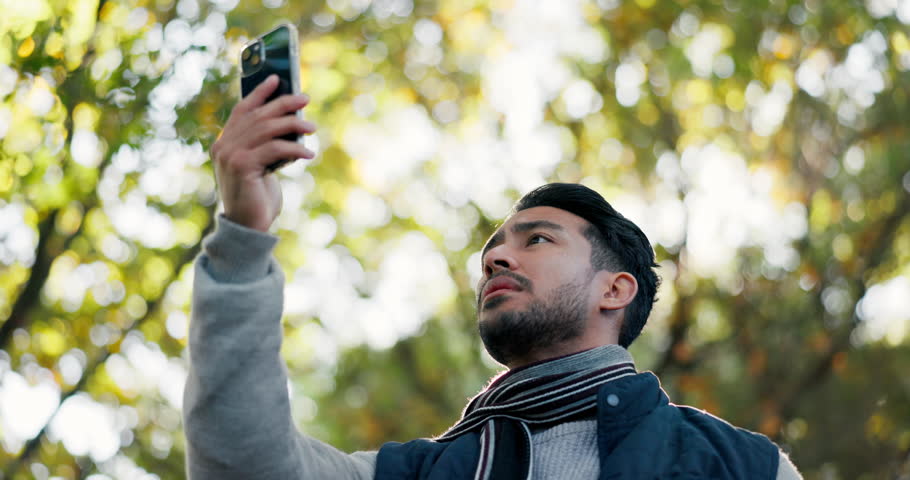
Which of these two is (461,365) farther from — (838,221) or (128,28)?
(128,28)

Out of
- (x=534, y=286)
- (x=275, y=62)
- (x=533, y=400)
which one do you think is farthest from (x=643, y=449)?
(x=275, y=62)

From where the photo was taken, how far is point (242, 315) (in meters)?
2.17

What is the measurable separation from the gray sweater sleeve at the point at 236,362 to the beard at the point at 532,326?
0.95 metres

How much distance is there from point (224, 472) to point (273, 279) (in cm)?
43

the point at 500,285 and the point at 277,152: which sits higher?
the point at 277,152

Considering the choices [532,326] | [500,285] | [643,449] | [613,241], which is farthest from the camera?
[613,241]

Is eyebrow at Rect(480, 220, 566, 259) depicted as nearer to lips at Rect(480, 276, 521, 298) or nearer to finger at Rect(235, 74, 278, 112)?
lips at Rect(480, 276, 521, 298)

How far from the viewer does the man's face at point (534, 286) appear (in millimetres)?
3080

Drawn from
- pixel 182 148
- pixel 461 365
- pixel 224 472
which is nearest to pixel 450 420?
pixel 461 365

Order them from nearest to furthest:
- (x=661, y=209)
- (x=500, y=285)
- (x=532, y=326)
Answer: (x=532, y=326) < (x=500, y=285) < (x=661, y=209)

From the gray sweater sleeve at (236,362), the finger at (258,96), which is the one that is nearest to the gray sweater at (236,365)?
the gray sweater sleeve at (236,362)

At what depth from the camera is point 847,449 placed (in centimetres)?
991

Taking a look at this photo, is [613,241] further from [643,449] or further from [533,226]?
[643,449]

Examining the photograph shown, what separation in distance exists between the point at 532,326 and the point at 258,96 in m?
1.20
